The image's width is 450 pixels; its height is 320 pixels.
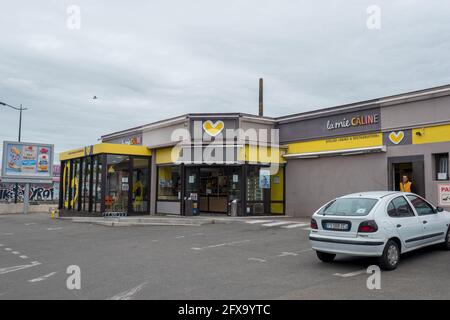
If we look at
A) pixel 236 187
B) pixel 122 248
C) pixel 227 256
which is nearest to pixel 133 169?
pixel 236 187

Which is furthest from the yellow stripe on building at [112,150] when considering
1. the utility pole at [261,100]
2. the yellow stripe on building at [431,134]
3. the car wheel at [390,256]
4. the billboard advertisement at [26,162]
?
the car wheel at [390,256]

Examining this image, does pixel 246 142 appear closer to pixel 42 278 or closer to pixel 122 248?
pixel 122 248

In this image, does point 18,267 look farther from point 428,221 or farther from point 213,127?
point 213,127

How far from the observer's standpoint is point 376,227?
25.7ft

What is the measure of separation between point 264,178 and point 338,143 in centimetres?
391

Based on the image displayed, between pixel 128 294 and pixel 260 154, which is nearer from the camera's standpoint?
pixel 128 294

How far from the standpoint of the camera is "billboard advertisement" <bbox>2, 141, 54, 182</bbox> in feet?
84.3

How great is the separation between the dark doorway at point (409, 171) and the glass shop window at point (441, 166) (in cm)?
51

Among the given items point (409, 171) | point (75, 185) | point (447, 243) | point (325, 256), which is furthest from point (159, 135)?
point (447, 243)

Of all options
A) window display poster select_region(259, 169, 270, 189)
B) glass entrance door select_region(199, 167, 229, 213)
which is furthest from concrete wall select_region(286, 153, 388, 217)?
glass entrance door select_region(199, 167, 229, 213)

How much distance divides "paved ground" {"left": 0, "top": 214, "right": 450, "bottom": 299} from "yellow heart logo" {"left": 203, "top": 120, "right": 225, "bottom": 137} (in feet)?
23.3

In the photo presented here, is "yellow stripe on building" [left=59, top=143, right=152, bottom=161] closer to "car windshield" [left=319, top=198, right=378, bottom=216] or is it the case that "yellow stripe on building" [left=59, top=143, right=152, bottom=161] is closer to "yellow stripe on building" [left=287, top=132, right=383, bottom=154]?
"yellow stripe on building" [left=287, top=132, right=383, bottom=154]

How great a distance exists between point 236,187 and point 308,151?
3.87 metres

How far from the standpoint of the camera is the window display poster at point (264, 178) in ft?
67.1
